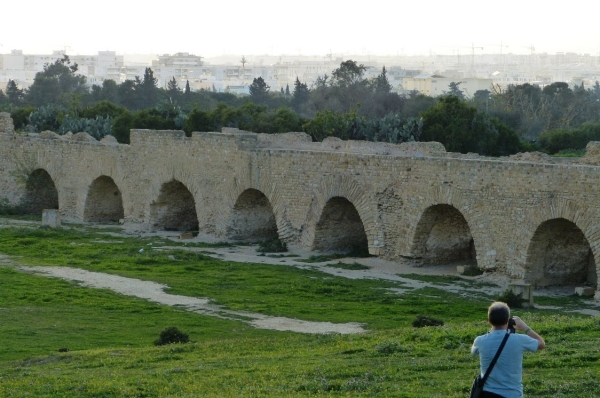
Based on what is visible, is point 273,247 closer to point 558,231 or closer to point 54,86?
point 558,231

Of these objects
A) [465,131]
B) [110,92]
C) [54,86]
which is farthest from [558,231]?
[54,86]

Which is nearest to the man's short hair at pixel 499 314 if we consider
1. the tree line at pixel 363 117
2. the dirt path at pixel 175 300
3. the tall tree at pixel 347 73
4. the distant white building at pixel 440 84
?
the dirt path at pixel 175 300

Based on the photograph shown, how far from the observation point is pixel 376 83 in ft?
237

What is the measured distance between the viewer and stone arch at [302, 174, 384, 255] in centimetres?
2295

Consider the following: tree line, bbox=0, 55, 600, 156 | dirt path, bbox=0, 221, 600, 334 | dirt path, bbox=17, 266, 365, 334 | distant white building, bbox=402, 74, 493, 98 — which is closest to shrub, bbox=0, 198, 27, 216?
tree line, bbox=0, 55, 600, 156

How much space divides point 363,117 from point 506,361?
112 feet

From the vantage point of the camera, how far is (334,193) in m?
23.3

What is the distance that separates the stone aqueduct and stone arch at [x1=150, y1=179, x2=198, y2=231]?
3 centimetres

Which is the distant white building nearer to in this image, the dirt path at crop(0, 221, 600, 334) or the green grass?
the dirt path at crop(0, 221, 600, 334)

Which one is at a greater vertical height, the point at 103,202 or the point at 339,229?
the point at 339,229

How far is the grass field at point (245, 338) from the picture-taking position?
10.1 m

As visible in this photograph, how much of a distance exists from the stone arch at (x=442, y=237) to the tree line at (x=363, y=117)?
43.8 feet

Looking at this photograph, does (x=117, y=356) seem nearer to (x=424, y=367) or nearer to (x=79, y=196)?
(x=424, y=367)

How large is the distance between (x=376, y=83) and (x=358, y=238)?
160 feet
